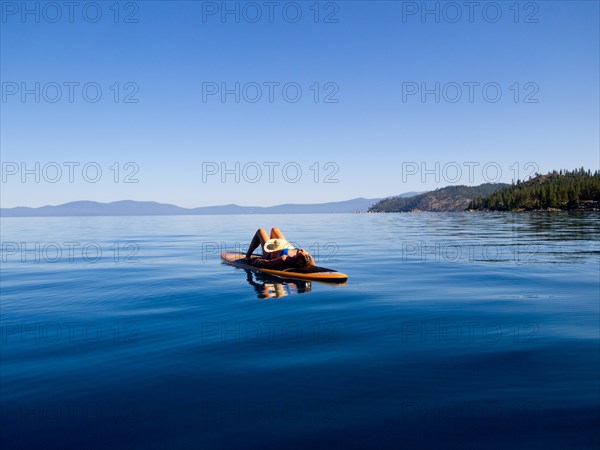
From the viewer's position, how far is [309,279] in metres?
17.7

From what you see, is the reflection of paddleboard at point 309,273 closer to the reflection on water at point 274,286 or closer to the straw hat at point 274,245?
the reflection on water at point 274,286

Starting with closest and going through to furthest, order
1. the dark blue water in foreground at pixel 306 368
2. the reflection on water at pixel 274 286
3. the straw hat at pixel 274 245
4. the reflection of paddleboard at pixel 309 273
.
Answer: the dark blue water in foreground at pixel 306 368, the reflection on water at pixel 274 286, the reflection of paddleboard at pixel 309 273, the straw hat at pixel 274 245

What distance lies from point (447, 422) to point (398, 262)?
18623 mm

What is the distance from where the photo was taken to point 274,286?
1695 centimetres

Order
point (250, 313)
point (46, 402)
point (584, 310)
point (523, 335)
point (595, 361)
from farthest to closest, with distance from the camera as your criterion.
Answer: point (250, 313) → point (584, 310) → point (523, 335) → point (595, 361) → point (46, 402)

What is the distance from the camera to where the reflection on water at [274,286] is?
15.0 meters

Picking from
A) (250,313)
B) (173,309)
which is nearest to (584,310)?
(250,313)

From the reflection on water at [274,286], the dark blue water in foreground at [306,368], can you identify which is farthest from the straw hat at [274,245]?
the dark blue water in foreground at [306,368]

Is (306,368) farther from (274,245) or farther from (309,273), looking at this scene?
(274,245)

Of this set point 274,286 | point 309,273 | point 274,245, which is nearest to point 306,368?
point 274,286

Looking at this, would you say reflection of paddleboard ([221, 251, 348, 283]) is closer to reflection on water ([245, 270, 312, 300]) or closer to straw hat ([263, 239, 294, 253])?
reflection on water ([245, 270, 312, 300])

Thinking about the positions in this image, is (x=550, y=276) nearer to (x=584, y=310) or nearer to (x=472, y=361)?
(x=584, y=310)

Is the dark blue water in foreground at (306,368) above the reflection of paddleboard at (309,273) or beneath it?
beneath

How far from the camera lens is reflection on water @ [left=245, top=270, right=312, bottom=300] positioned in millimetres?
14969
